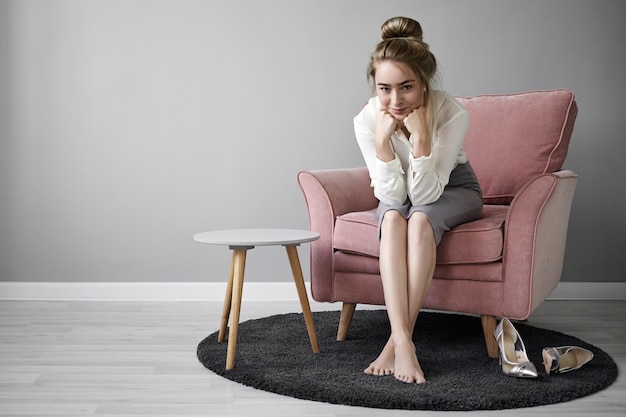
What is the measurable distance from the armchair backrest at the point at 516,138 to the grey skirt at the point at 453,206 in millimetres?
350

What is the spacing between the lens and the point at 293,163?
344cm

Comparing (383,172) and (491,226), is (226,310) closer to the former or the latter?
(383,172)

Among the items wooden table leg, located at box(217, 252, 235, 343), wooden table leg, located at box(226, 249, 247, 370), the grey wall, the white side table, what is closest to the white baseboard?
the grey wall

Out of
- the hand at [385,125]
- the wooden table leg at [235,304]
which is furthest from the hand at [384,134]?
the wooden table leg at [235,304]

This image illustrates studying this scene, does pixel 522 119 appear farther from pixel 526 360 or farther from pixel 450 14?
pixel 526 360

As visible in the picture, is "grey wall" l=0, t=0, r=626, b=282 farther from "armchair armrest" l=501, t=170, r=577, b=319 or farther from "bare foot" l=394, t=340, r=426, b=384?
"bare foot" l=394, t=340, r=426, b=384

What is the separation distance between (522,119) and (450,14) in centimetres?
79

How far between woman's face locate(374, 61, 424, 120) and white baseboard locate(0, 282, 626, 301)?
4.53 feet

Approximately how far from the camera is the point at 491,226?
2314mm

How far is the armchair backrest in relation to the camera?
2.82 m

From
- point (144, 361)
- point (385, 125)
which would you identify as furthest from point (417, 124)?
point (144, 361)

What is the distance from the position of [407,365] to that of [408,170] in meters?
0.64

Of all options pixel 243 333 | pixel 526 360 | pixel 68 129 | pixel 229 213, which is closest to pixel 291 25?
pixel 229 213

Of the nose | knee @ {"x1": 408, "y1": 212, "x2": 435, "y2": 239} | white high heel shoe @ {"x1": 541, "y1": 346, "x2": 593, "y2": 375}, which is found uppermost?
the nose
